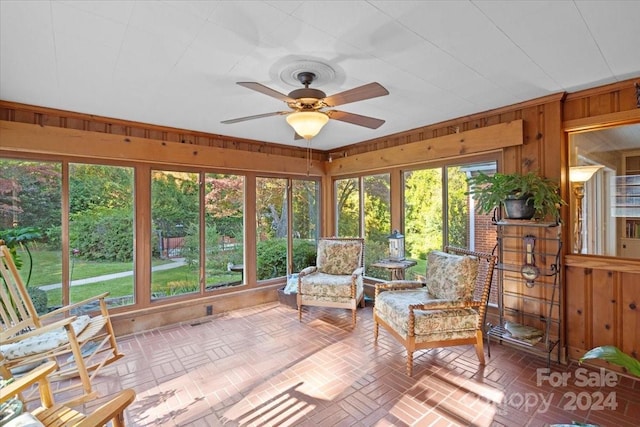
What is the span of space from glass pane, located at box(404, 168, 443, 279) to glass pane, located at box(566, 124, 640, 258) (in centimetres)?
138

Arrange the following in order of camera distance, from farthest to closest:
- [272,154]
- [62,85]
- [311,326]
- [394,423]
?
[272,154] → [311,326] → [62,85] → [394,423]

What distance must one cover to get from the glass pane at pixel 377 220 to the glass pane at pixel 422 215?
34cm

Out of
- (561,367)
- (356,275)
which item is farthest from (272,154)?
(561,367)

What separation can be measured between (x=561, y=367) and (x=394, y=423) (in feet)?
6.02

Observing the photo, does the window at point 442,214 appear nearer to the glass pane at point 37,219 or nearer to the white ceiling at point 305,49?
the white ceiling at point 305,49

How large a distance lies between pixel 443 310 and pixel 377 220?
2.22 metres

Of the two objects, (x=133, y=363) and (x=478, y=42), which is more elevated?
(x=478, y=42)

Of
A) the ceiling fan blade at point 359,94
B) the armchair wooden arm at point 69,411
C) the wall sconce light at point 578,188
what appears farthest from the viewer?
the wall sconce light at point 578,188

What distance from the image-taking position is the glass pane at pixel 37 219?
303 cm

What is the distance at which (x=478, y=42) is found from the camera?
1.94 metres

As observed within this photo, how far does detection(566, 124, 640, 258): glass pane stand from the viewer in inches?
105

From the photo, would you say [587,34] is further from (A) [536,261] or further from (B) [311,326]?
(B) [311,326]

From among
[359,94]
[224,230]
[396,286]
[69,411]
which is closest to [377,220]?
[396,286]

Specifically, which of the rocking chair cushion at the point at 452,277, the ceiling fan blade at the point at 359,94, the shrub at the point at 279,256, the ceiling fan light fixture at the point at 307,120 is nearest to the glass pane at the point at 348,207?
the shrub at the point at 279,256
